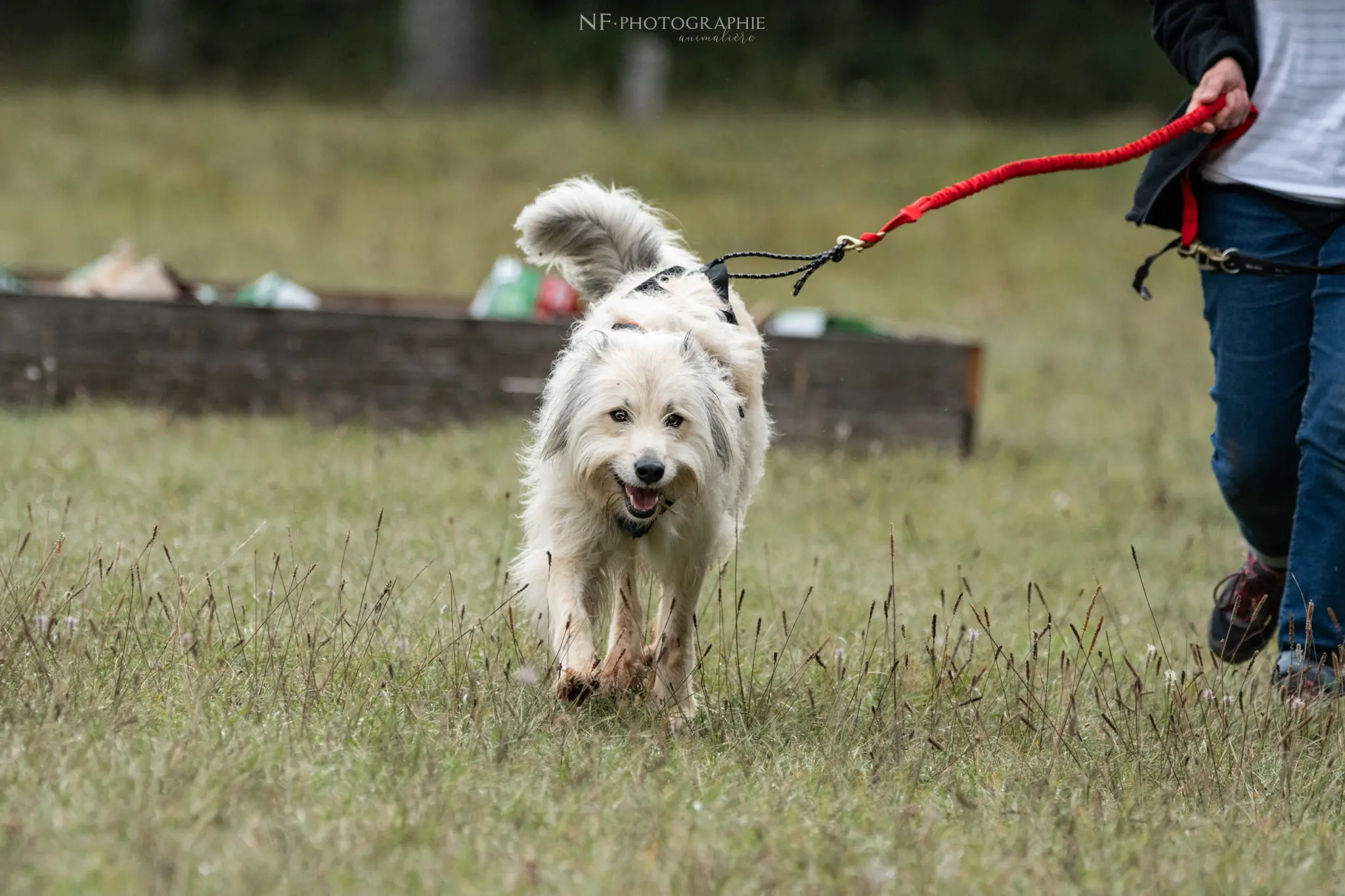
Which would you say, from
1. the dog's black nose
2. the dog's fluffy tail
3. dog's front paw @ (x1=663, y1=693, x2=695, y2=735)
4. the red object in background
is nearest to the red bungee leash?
the dog's fluffy tail

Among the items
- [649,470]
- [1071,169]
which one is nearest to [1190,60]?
[1071,169]

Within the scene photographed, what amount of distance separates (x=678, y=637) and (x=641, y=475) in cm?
58

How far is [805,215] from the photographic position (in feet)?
58.4

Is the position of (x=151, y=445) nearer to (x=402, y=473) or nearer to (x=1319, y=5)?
(x=402, y=473)

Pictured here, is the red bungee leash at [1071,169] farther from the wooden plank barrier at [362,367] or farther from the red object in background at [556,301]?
the red object in background at [556,301]

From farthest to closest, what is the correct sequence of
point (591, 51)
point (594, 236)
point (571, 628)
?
point (591, 51), point (594, 236), point (571, 628)

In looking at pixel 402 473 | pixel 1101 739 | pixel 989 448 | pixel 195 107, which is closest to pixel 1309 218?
pixel 1101 739

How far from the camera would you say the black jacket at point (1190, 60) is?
4.37 meters

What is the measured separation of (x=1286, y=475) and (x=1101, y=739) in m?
1.07

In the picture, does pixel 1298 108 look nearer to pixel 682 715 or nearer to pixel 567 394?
pixel 567 394

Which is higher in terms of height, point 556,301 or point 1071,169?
point 1071,169

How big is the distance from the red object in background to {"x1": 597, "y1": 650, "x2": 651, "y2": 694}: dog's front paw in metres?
4.66

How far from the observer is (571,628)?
411 centimetres

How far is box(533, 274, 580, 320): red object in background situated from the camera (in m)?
8.82
